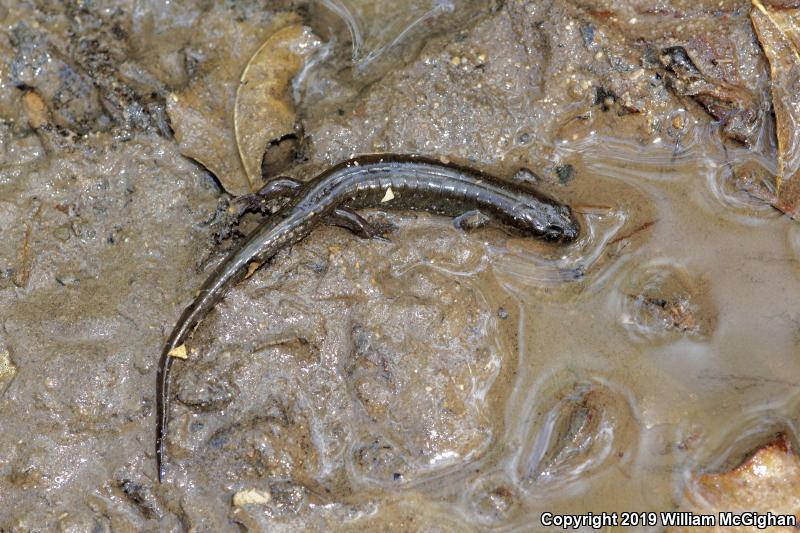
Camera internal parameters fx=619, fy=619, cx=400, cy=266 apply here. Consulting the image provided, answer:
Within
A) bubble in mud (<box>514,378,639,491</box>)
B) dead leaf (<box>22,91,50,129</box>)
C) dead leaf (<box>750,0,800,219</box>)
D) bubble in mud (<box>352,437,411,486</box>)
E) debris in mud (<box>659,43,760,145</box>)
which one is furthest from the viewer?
dead leaf (<box>22,91,50,129</box>)

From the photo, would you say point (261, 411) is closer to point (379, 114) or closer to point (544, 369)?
point (544, 369)

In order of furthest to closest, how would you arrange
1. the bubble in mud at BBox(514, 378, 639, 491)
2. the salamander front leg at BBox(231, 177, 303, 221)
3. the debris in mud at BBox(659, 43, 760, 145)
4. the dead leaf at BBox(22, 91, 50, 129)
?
the dead leaf at BBox(22, 91, 50, 129) < the salamander front leg at BBox(231, 177, 303, 221) < the debris in mud at BBox(659, 43, 760, 145) < the bubble in mud at BBox(514, 378, 639, 491)

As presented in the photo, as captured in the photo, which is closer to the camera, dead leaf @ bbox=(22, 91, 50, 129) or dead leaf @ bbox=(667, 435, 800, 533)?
dead leaf @ bbox=(667, 435, 800, 533)

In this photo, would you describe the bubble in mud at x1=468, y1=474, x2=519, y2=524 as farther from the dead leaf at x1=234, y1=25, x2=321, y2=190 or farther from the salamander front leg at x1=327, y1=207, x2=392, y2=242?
the dead leaf at x1=234, y1=25, x2=321, y2=190

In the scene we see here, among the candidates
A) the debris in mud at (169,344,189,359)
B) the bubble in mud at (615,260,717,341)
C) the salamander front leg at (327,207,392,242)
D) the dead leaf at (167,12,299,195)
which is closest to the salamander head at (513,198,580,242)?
the bubble in mud at (615,260,717,341)

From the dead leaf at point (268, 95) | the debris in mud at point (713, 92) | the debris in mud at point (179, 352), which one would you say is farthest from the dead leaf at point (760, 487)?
the dead leaf at point (268, 95)

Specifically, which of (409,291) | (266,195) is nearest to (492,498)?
(409,291)

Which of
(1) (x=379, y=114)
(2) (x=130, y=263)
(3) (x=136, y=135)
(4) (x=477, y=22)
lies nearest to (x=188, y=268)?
(2) (x=130, y=263)
